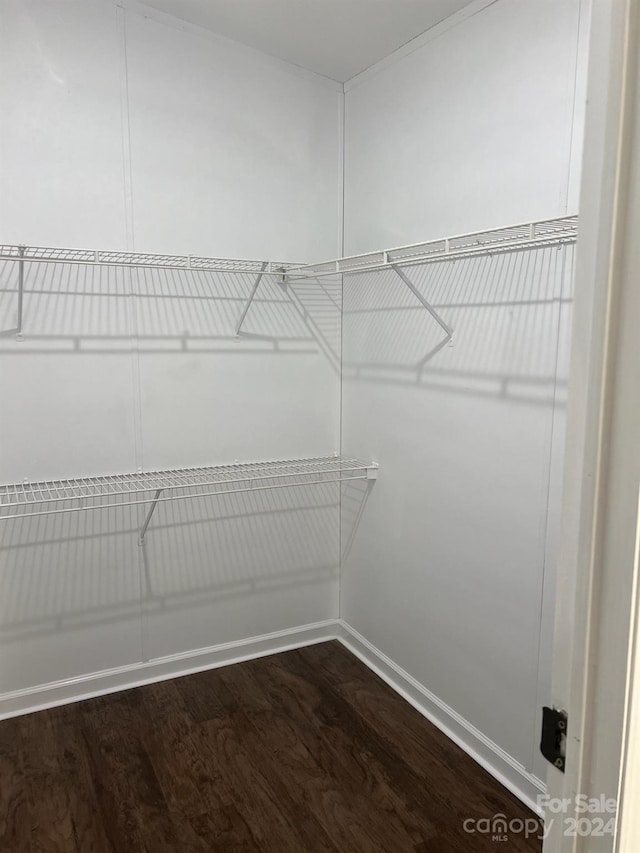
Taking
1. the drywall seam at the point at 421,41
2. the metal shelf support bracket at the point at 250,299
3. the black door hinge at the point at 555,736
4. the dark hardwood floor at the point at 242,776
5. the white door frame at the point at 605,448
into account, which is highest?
the drywall seam at the point at 421,41

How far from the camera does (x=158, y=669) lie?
2.46 metres

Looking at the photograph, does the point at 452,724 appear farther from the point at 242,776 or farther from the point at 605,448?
the point at 605,448

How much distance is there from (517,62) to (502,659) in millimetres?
1850

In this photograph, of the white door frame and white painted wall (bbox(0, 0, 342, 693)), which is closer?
the white door frame

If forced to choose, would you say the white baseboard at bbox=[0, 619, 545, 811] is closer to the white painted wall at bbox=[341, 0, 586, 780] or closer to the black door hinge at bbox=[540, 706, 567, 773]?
the white painted wall at bbox=[341, 0, 586, 780]

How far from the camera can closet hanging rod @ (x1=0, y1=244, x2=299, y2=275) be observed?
2.00 m

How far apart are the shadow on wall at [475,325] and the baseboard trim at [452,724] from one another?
1.15 m

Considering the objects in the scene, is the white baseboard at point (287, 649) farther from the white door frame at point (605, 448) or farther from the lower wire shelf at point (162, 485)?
the white door frame at point (605, 448)

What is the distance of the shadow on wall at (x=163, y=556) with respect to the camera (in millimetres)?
2217

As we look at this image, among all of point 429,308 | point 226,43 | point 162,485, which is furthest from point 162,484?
point 226,43

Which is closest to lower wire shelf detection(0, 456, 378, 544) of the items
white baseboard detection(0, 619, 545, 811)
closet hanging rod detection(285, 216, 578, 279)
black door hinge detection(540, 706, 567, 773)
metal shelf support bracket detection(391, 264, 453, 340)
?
white baseboard detection(0, 619, 545, 811)

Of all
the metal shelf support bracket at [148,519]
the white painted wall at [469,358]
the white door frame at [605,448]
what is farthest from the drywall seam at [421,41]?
the metal shelf support bracket at [148,519]

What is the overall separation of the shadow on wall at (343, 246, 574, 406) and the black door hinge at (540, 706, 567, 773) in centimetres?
120

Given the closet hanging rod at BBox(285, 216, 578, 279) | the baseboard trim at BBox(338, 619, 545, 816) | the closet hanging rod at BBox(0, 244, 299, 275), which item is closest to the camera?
the closet hanging rod at BBox(285, 216, 578, 279)
